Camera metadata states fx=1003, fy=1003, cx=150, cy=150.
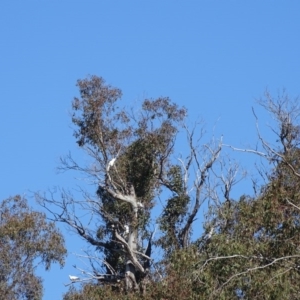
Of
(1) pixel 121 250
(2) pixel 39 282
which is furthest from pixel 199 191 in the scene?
(2) pixel 39 282

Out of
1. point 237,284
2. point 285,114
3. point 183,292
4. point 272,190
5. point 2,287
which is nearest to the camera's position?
point 237,284

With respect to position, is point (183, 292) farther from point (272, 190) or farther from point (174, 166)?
point (174, 166)

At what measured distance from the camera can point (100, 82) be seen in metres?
23.4

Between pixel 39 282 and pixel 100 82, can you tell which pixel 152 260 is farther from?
pixel 100 82

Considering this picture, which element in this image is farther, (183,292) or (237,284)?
(183,292)

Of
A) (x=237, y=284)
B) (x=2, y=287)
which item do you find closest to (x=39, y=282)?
(x=2, y=287)

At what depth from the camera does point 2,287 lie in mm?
22719

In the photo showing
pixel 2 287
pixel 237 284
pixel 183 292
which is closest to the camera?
pixel 237 284

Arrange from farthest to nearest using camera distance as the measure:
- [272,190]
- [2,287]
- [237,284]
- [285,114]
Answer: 1. [2,287]
2. [285,114]
3. [272,190]
4. [237,284]

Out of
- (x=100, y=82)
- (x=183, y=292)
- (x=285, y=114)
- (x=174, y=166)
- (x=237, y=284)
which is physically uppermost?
(x=100, y=82)

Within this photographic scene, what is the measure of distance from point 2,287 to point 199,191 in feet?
16.6

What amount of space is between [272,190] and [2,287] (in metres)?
9.85

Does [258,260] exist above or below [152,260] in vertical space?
below

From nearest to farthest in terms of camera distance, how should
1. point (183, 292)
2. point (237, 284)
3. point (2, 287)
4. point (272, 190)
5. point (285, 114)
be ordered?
point (237, 284) < point (272, 190) < point (183, 292) < point (285, 114) < point (2, 287)
